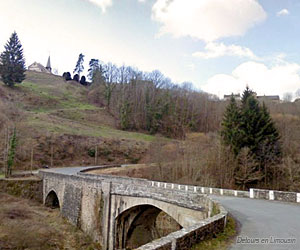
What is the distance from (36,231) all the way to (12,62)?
190ft

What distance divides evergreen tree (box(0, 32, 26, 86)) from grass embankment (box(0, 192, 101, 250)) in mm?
46589

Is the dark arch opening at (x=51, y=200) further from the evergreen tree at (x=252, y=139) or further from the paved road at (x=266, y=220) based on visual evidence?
the paved road at (x=266, y=220)

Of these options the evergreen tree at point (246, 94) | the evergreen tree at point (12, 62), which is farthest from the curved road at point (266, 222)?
the evergreen tree at point (12, 62)

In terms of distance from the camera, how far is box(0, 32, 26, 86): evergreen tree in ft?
203

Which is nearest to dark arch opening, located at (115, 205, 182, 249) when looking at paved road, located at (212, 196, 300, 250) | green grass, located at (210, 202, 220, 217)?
paved road, located at (212, 196, 300, 250)

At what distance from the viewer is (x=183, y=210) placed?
1107 cm

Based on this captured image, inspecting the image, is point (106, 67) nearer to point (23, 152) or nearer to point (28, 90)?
point (28, 90)

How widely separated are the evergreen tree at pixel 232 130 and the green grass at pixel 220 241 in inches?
755

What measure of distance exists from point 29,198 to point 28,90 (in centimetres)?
4483

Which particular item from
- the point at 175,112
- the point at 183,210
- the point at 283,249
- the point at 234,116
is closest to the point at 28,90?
the point at 175,112

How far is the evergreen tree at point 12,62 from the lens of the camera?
2435 inches

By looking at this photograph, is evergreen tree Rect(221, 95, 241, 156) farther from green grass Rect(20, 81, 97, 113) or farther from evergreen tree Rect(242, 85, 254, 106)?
green grass Rect(20, 81, 97, 113)

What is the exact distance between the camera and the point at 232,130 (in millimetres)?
27016

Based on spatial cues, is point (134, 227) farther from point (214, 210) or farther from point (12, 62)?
point (12, 62)
